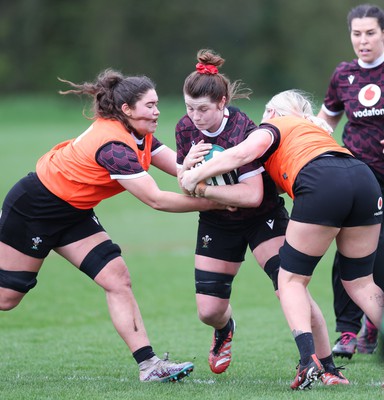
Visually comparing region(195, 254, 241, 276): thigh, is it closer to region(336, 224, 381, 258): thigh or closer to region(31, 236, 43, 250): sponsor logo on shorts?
region(336, 224, 381, 258): thigh

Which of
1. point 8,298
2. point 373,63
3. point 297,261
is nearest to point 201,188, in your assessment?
point 297,261

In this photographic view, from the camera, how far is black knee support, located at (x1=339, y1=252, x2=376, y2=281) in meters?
5.58

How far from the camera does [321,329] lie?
577 cm

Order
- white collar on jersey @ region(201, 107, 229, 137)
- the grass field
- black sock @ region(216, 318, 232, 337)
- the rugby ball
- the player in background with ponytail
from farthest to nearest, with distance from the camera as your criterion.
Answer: the player in background with ponytail → black sock @ region(216, 318, 232, 337) → white collar on jersey @ region(201, 107, 229, 137) → the rugby ball → the grass field

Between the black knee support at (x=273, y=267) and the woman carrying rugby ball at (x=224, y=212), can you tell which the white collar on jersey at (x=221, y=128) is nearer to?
the woman carrying rugby ball at (x=224, y=212)

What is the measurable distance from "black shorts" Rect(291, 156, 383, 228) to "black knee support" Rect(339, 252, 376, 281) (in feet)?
0.84

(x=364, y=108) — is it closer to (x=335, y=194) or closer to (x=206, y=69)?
(x=206, y=69)

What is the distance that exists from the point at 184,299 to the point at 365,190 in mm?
5432

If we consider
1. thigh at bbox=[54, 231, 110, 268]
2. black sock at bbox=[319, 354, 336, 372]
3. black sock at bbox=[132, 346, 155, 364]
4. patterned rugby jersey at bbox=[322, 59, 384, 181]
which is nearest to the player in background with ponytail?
patterned rugby jersey at bbox=[322, 59, 384, 181]

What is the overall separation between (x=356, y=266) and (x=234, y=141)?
1069 millimetres

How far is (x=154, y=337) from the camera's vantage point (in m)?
8.13

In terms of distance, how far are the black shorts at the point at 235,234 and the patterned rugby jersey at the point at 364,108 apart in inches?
47.5

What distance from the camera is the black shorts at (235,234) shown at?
6.00 meters

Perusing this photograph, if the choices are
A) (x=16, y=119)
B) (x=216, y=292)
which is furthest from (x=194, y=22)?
(x=216, y=292)
